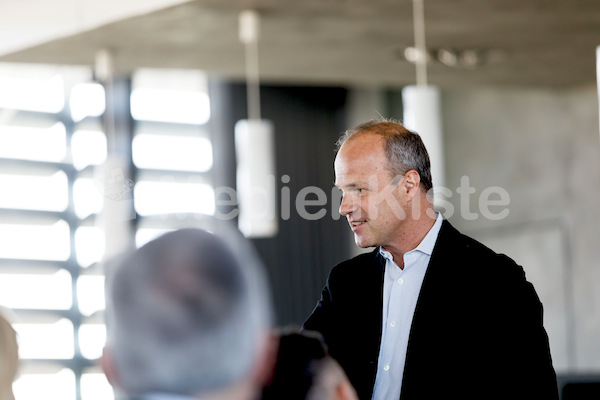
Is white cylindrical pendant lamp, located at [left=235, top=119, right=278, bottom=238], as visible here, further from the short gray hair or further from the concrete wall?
the concrete wall

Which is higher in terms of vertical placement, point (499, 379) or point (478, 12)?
point (478, 12)

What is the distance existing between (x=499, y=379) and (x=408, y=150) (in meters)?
0.68

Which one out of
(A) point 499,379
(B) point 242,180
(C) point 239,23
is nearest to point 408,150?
(A) point 499,379

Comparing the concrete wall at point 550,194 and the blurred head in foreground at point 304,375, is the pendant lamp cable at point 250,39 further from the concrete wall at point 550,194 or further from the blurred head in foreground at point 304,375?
the blurred head in foreground at point 304,375

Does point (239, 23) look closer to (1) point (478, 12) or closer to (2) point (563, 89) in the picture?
(1) point (478, 12)

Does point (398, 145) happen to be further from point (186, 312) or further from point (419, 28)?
point (419, 28)

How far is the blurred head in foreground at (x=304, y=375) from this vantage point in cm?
113

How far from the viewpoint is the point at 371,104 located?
400 inches

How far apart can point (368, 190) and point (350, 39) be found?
308 centimetres

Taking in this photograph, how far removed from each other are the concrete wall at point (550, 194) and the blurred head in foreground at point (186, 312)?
23.3 ft

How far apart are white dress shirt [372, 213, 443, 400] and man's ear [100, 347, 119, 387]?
118 centimetres

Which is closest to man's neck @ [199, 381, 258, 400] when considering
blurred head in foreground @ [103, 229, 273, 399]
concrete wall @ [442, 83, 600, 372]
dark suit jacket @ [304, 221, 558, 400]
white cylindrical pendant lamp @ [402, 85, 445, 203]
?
blurred head in foreground @ [103, 229, 273, 399]

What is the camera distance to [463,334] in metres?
2.05

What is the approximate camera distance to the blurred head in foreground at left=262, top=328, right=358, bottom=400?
113 centimetres
